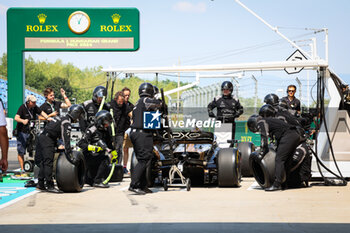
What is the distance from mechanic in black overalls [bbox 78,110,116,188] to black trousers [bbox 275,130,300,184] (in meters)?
3.22

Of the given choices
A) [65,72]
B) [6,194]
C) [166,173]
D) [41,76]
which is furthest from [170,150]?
[65,72]

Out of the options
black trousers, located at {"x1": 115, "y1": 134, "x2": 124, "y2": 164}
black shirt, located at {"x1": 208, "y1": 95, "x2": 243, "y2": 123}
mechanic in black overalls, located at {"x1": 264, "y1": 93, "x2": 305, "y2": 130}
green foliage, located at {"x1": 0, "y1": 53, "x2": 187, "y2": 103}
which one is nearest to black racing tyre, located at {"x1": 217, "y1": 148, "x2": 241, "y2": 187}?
mechanic in black overalls, located at {"x1": 264, "y1": 93, "x2": 305, "y2": 130}

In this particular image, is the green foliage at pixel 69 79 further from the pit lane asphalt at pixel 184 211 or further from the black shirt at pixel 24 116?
the pit lane asphalt at pixel 184 211

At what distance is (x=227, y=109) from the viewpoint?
1402 centimetres

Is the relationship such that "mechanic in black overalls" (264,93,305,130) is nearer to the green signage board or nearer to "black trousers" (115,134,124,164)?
"black trousers" (115,134,124,164)

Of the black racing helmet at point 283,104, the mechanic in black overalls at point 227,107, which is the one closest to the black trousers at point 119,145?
the mechanic in black overalls at point 227,107

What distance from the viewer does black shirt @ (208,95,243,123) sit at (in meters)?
14.0

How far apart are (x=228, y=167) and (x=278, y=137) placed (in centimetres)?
109

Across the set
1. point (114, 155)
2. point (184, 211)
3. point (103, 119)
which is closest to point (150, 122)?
point (103, 119)

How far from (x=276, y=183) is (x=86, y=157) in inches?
145

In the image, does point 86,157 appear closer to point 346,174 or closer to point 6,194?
point 6,194

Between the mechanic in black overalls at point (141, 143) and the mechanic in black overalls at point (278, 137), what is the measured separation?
6.50ft

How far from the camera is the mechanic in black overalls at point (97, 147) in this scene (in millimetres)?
11922

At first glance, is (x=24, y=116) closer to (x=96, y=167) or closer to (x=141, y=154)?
(x=96, y=167)
